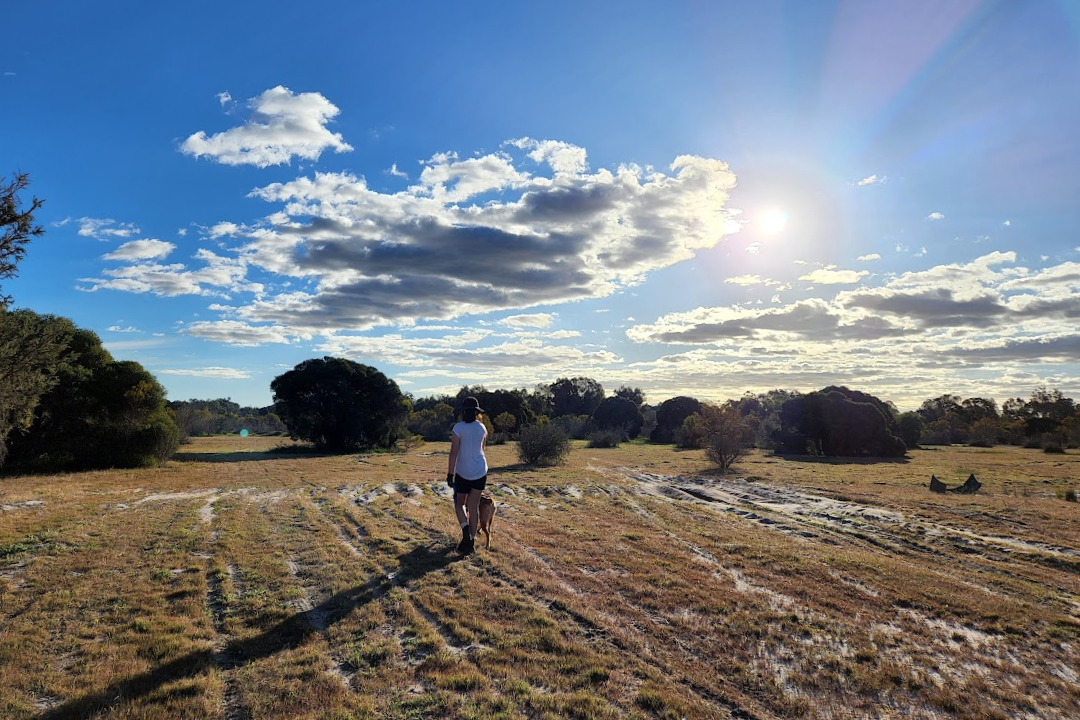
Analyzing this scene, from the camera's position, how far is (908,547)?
10.9 meters

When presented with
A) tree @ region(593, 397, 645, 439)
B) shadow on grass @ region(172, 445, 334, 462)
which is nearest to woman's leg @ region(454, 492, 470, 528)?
shadow on grass @ region(172, 445, 334, 462)

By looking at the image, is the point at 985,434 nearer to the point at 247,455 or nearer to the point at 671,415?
the point at 671,415

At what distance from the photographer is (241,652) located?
471cm

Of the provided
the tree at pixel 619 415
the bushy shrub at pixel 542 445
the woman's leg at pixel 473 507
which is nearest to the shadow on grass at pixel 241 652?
the woman's leg at pixel 473 507

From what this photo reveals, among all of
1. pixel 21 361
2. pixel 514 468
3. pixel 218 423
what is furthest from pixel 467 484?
pixel 218 423

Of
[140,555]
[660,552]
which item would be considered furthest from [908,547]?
[140,555]

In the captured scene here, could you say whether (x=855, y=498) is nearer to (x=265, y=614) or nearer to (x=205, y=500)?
(x=265, y=614)

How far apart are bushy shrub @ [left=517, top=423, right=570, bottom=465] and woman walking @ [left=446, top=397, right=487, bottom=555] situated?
25.2m

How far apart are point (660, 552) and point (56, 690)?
296 inches

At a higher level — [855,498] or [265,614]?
[265,614]

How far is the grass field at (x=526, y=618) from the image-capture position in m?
4.04

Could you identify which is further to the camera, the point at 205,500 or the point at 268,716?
the point at 205,500

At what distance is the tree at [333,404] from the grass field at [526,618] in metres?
33.7

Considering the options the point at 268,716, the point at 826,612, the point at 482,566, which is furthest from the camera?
the point at 482,566
